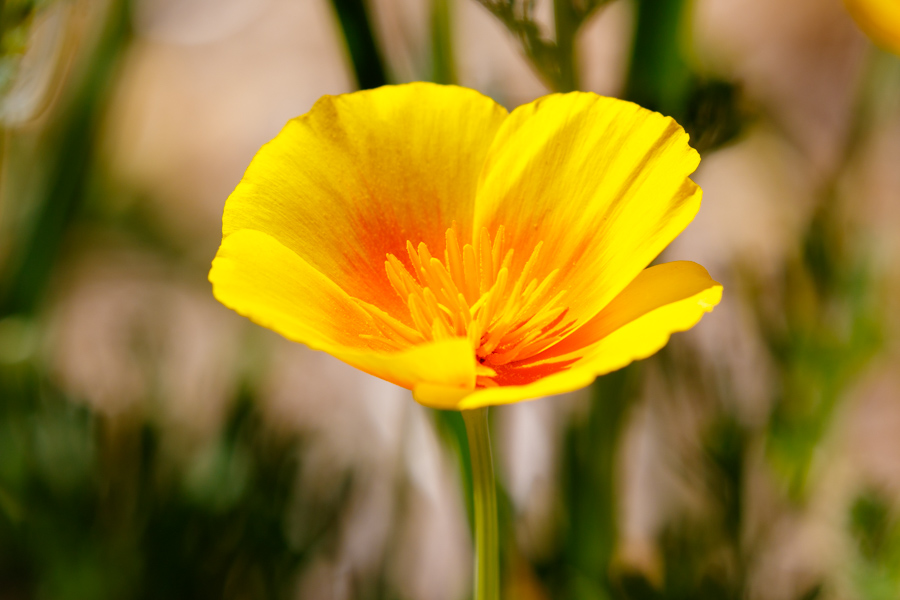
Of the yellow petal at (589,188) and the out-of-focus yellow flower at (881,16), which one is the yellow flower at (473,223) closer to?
the yellow petal at (589,188)

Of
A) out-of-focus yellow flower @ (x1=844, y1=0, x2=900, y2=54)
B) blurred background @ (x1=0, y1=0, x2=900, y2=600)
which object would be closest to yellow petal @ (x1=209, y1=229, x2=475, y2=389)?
blurred background @ (x1=0, y1=0, x2=900, y2=600)

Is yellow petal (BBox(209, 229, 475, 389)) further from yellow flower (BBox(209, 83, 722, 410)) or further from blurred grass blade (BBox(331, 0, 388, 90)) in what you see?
blurred grass blade (BBox(331, 0, 388, 90))

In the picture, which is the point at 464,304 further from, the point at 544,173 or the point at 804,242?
the point at 804,242

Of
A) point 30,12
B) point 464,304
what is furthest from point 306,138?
point 30,12

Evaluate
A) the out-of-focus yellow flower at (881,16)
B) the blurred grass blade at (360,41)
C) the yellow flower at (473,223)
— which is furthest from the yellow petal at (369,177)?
the out-of-focus yellow flower at (881,16)

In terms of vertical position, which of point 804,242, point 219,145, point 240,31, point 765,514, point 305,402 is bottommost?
point 765,514
